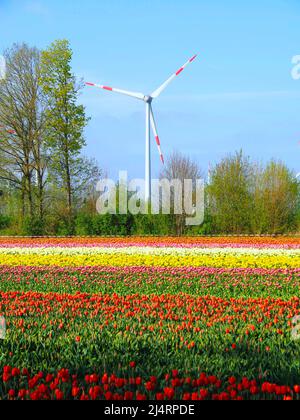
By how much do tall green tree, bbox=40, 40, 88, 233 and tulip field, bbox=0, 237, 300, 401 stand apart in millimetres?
17386

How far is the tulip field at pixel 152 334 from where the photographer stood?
15.4 ft

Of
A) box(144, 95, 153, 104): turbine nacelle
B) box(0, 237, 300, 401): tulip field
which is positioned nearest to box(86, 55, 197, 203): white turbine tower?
box(144, 95, 153, 104): turbine nacelle

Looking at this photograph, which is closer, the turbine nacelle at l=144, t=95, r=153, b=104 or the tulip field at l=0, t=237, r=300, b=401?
the tulip field at l=0, t=237, r=300, b=401

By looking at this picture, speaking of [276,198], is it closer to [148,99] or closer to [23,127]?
[148,99]

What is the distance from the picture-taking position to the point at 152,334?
6.58 meters

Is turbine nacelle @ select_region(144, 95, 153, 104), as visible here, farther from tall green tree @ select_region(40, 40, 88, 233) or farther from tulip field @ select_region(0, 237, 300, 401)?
tulip field @ select_region(0, 237, 300, 401)

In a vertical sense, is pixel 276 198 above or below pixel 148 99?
below

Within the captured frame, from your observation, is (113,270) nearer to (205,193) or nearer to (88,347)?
(88,347)

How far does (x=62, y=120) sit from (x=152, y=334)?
2538cm

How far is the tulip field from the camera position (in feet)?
15.4

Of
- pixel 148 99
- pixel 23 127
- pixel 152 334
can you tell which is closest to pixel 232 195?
pixel 148 99

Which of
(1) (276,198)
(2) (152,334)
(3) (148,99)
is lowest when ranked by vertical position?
(2) (152,334)
